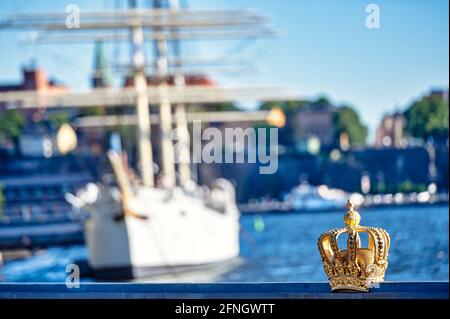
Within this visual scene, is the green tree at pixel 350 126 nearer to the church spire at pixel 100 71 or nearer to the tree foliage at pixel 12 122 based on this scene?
the tree foliage at pixel 12 122

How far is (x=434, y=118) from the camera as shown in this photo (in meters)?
74.8

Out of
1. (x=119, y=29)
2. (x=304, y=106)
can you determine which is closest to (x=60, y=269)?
(x=119, y=29)

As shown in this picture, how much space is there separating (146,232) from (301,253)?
11.8 m

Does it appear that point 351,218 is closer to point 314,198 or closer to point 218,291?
point 218,291

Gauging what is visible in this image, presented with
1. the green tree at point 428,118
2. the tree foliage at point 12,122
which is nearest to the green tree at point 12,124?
the tree foliage at point 12,122

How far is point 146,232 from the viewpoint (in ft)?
126

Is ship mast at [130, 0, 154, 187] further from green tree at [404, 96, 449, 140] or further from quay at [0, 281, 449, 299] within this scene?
quay at [0, 281, 449, 299]

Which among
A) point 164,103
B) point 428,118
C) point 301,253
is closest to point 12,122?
point 428,118

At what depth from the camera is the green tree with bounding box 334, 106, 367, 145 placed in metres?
89.9

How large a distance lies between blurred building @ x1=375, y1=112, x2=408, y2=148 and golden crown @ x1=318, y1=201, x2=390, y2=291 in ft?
243

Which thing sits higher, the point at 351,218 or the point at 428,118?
the point at 351,218

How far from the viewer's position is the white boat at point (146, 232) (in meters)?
37.6
